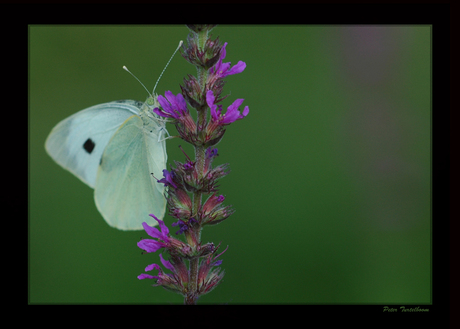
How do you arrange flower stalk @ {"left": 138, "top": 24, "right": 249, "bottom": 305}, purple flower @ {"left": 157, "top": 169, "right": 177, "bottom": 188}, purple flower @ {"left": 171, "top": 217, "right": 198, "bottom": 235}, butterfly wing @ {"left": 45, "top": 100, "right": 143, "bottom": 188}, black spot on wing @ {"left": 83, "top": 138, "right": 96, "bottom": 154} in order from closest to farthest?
flower stalk @ {"left": 138, "top": 24, "right": 249, "bottom": 305}, purple flower @ {"left": 171, "top": 217, "right": 198, "bottom": 235}, purple flower @ {"left": 157, "top": 169, "right": 177, "bottom": 188}, butterfly wing @ {"left": 45, "top": 100, "right": 143, "bottom": 188}, black spot on wing @ {"left": 83, "top": 138, "right": 96, "bottom": 154}

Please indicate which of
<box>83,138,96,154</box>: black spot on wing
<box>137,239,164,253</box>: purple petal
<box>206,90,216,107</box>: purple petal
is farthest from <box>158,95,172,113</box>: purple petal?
<box>83,138,96,154</box>: black spot on wing

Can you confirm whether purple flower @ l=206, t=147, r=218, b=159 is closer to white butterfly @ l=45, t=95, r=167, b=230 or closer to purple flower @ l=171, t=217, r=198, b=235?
purple flower @ l=171, t=217, r=198, b=235

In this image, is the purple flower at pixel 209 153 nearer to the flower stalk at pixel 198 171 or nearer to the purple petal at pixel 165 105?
the flower stalk at pixel 198 171

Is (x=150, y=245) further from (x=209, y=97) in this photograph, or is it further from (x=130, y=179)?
(x=130, y=179)

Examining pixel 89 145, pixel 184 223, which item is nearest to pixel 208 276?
pixel 184 223
